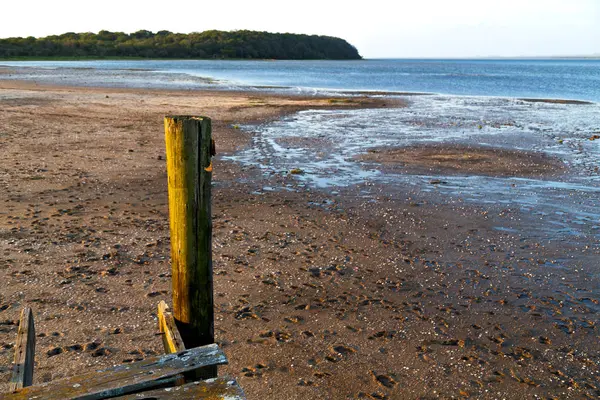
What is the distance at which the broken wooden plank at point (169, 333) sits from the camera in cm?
405

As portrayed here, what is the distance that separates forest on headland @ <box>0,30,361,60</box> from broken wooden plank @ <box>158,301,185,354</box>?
113167mm

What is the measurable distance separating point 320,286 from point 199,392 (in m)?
4.03

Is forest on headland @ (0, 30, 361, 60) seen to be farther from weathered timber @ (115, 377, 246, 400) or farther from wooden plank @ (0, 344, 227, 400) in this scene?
weathered timber @ (115, 377, 246, 400)

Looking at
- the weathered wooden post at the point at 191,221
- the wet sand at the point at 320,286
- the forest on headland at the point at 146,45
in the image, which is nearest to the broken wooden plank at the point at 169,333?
the weathered wooden post at the point at 191,221

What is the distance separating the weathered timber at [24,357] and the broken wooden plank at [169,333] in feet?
3.16

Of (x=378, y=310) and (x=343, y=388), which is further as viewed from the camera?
(x=378, y=310)

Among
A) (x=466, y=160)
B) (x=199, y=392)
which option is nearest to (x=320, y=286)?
(x=199, y=392)

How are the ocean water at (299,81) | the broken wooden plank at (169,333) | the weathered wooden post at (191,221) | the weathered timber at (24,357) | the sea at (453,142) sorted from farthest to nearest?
1. the ocean water at (299,81)
2. the sea at (453,142)
3. the weathered wooden post at (191,221)
4. the broken wooden plank at (169,333)
5. the weathered timber at (24,357)

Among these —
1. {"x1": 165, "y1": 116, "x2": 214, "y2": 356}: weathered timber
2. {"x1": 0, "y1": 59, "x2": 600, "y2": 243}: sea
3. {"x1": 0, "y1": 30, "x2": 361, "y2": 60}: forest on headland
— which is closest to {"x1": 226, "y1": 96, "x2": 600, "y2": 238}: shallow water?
{"x1": 0, "y1": 59, "x2": 600, "y2": 243}: sea

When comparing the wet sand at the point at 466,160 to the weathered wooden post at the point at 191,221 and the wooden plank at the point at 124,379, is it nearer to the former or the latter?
the weathered wooden post at the point at 191,221

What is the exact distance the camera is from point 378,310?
669 centimetres

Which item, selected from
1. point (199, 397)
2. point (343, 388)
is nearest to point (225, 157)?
point (343, 388)

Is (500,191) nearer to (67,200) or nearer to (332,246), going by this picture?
(332,246)

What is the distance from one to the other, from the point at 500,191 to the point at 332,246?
590 cm
